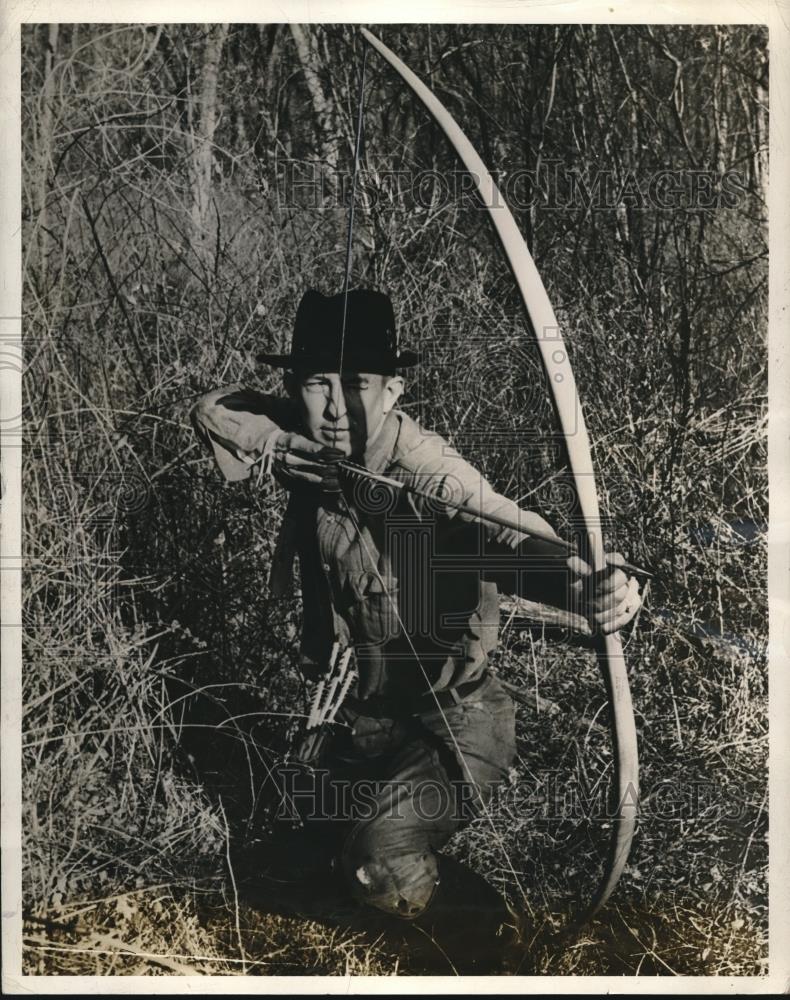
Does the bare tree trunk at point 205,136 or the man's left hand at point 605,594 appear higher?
the bare tree trunk at point 205,136

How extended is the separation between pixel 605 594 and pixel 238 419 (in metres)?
0.95

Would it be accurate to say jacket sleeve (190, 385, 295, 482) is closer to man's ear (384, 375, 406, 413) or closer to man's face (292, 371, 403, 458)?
man's face (292, 371, 403, 458)

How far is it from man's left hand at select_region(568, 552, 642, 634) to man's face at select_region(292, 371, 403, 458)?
0.57 meters

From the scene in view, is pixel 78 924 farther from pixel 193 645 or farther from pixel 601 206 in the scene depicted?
pixel 601 206

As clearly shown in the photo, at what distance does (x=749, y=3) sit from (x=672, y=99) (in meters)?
0.29

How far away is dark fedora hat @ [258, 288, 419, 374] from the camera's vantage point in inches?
102

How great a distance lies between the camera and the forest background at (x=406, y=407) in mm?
2590

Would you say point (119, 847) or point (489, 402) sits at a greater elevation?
point (489, 402)

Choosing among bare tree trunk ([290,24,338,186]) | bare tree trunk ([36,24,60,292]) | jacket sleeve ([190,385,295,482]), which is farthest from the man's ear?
bare tree trunk ([36,24,60,292])

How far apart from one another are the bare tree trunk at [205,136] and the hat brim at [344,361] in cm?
32

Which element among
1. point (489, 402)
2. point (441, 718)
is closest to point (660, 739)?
point (441, 718)

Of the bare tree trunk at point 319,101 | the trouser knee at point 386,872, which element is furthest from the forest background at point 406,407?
the trouser knee at point 386,872

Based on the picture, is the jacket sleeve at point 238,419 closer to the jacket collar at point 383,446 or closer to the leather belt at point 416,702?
the jacket collar at point 383,446

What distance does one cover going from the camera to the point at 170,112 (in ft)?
8.50
